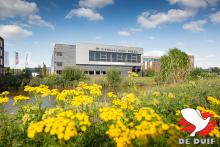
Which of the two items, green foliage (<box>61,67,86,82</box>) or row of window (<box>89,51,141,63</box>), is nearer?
green foliage (<box>61,67,86,82</box>)

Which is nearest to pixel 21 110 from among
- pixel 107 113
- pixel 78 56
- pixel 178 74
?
pixel 107 113

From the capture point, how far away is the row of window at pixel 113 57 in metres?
63.2

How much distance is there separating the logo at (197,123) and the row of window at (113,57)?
59.2m

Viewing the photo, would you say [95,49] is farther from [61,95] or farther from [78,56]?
[61,95]

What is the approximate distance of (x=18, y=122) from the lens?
5184 millimetres

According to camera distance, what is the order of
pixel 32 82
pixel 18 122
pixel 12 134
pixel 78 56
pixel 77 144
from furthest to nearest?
pixel 78 56
pixel 32 82
pixel 18 122
pixel 12 134
pixel 77 144

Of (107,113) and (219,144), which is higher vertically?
(107,113)

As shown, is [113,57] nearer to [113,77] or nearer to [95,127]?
[113,77]

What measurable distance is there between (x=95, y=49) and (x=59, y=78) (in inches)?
1171

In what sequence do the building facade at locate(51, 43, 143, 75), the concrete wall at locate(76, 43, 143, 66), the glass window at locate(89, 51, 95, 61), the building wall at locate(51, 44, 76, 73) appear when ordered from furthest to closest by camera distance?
1. the glass window at locate(89, 51, 95, 61)
2. the concrete wall at locate(76, 43, 143, 66)
3. the building facade at locate(51, 43, 143, 75)
4. the building wall at locate(51, 44, 76, 73)

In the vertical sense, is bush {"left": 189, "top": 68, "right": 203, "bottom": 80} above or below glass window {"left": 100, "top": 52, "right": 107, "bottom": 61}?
below

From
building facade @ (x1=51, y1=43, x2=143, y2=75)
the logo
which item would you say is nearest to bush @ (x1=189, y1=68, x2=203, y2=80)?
the logo

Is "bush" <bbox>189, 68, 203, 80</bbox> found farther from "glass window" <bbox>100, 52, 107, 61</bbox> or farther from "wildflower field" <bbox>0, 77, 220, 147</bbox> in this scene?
"glass window" <bbox>100, 52, 107, 61</bbox>

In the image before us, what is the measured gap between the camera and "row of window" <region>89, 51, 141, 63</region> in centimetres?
6316
